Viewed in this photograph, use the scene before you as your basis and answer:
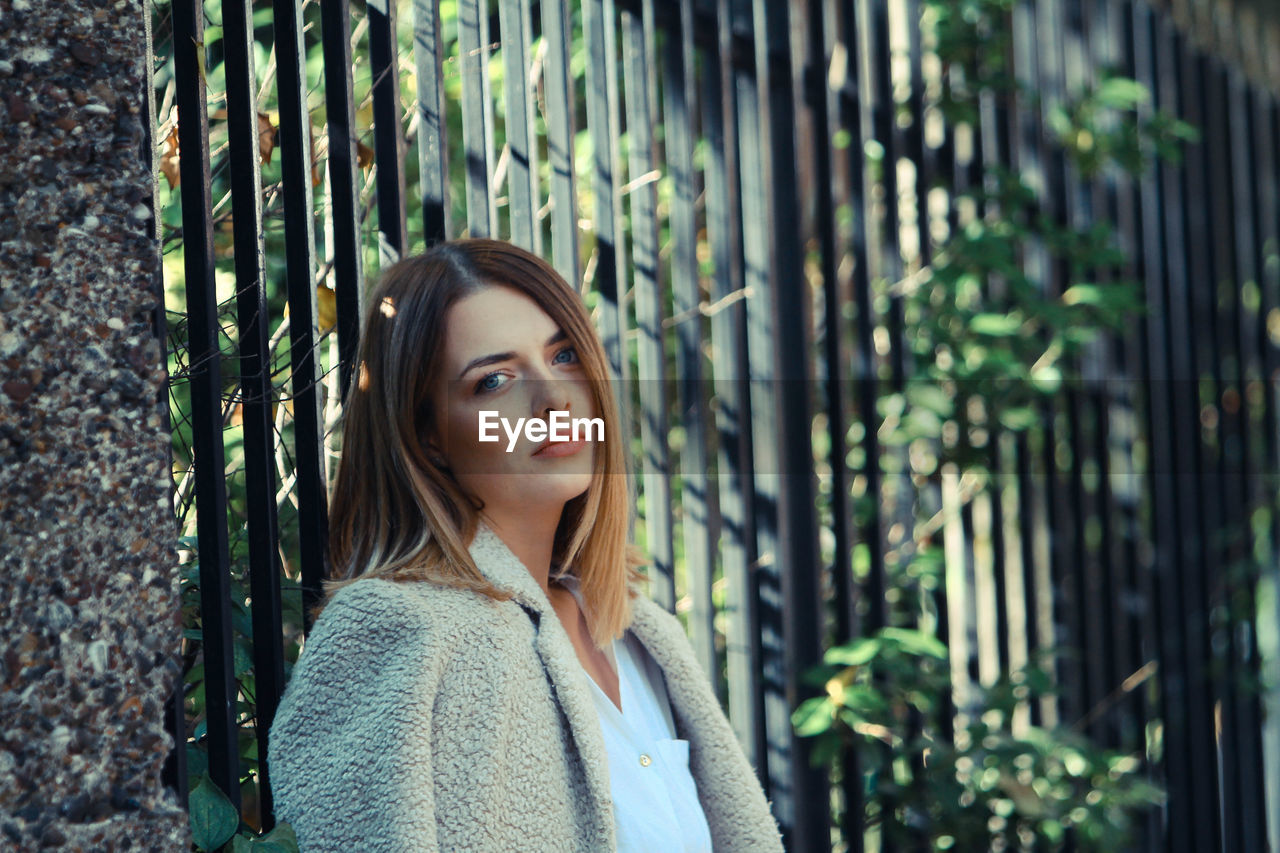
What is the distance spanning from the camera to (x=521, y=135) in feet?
6.93

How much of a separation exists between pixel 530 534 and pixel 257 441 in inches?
14.4

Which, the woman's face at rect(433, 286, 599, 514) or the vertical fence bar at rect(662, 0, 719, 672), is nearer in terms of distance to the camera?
the woman's face at rect(433, 286, 599, 514)

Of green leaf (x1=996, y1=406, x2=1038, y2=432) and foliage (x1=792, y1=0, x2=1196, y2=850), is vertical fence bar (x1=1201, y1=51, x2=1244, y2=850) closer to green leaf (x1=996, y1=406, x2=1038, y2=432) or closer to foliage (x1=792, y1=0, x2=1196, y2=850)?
foliage (x1=792, y1=0, x2=1196, y2=850)

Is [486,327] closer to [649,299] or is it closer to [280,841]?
[280,841]

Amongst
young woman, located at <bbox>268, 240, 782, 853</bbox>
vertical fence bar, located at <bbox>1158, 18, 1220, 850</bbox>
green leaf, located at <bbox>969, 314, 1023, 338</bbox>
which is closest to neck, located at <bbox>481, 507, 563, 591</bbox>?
young woman, located at <bbox>268, 240, 782, 853</bbox>

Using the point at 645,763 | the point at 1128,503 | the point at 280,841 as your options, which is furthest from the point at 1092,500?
the point at 280,841

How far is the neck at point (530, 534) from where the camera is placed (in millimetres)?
1627

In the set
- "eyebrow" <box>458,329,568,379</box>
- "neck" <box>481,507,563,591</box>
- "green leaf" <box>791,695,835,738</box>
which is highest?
"eyebrow" <box>458,329,568,379</box>

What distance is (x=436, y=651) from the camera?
1365mm

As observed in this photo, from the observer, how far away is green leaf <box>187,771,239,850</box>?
132 cm

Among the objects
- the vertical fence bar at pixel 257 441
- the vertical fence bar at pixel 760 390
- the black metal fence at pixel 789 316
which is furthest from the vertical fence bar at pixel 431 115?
the vertical fence bar at pixel 760 390

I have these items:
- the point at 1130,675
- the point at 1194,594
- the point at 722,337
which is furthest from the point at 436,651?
the point at 1194,594

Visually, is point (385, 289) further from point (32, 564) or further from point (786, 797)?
point (786, 797)

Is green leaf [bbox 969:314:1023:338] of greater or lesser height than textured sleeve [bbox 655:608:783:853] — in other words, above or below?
above
